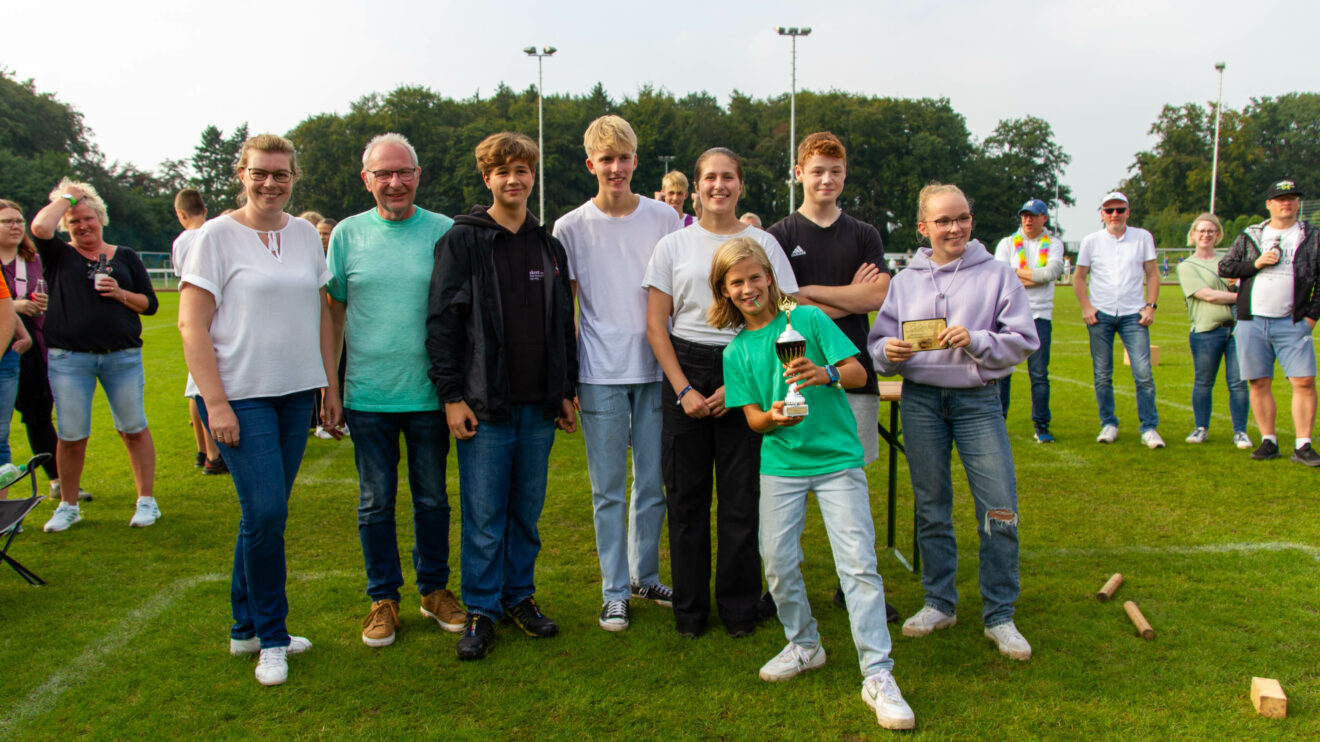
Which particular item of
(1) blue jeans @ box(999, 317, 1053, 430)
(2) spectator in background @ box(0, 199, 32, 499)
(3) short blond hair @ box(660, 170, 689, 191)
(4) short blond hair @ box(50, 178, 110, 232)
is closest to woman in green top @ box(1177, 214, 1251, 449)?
(1) blue jeans @ box(999, 317, 1053, 430)

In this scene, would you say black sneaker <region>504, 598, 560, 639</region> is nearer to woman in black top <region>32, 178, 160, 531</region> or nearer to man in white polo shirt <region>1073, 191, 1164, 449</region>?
woman in black top <region>32, 178, 160, 531</region>

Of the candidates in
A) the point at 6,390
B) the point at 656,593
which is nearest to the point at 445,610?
the point at 656,593

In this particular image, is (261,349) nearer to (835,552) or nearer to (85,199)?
(835,552)

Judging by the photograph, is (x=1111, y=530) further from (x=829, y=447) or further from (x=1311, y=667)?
(x=829, y=447)

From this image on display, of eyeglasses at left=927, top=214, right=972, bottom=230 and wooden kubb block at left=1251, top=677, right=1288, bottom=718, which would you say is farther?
eyeglasses at left=927, top=214, right=972, bottom=230

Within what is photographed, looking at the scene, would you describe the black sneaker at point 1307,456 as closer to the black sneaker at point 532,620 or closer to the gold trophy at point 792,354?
the gold trophy at point 792,354

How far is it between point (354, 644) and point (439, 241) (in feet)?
5.91

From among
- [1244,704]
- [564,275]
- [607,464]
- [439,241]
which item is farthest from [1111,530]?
[439,241]

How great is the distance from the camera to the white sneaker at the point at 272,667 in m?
3.37

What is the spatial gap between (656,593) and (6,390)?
4.46m

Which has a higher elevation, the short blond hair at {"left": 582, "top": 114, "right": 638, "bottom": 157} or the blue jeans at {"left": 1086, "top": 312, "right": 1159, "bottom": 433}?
the short blond hair at {"left": 582, "top": 114, "right": 638, "bottom": 157}

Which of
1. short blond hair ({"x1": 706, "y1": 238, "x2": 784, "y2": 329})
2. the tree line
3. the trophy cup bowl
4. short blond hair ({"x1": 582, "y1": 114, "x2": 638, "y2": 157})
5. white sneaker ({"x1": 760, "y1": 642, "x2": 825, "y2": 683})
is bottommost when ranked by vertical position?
white sneaker ({"x1": 760, "y1": 642, "x2": 825, "y2": 683})

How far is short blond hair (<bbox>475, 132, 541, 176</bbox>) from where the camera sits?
3.55 m

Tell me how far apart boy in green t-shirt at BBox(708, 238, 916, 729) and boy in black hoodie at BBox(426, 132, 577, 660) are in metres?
0.78
